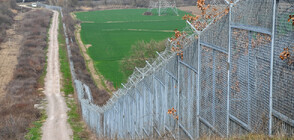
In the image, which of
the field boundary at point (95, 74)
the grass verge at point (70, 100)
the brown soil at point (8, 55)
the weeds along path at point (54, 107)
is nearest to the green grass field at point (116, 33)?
the field boundary at point (95, 74)

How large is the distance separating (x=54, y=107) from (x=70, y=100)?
9.98ft

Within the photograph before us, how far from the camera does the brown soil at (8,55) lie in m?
41.1

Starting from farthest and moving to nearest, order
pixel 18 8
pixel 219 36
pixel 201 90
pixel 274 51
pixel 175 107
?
pixel 18 8 < pixel 175 107 < pixel 201 90 < pixel 219 36 < pixel 274 51

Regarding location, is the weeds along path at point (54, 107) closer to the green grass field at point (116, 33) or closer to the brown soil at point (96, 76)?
the brown soil at point (96, 76)

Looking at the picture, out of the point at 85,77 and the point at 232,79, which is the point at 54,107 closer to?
the point at 85,77

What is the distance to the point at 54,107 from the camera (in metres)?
30.3

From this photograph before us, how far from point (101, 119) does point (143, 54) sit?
26947 millimetres

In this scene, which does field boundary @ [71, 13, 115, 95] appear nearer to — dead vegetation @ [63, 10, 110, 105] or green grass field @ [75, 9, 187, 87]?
green grass field @ [75, 9, 187, 87]

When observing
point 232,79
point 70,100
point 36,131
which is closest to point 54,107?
point 70,100

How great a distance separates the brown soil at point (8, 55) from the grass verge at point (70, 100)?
222 inches

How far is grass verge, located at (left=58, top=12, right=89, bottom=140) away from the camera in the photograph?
22.6m

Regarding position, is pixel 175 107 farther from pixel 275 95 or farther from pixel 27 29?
pixel 27 29

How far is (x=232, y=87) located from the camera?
6668mm

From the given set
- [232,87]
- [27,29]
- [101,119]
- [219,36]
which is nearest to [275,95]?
[232,87]
